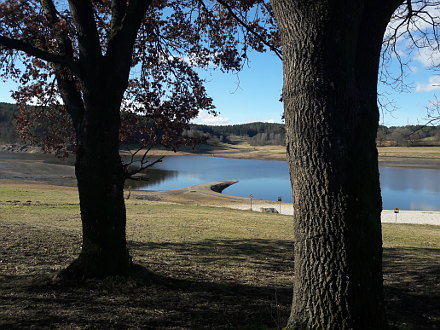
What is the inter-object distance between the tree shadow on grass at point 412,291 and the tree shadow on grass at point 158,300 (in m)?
1.41

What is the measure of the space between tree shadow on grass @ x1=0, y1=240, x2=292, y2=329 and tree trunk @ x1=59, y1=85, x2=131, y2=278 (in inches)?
9.4

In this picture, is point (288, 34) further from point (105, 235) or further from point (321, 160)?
point (105, 235)

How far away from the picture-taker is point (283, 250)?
9406mm

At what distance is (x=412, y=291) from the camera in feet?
Answer: 18.7

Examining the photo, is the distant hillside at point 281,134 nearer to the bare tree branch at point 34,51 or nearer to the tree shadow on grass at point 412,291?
the tree shadow on grass at point 412,291

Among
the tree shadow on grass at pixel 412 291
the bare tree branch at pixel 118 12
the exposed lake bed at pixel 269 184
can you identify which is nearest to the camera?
the tree shadow on grass at pixel 412 291

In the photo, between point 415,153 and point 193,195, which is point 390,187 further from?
point 415,153

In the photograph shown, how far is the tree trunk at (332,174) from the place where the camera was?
9.73 feet

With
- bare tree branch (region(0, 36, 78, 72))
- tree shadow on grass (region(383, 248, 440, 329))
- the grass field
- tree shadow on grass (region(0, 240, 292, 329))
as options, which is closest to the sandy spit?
tree shadow on grass (region(383, 248, 440, 329))

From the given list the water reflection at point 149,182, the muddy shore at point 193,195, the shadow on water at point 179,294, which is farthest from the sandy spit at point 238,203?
the shadow on water at point 179,294

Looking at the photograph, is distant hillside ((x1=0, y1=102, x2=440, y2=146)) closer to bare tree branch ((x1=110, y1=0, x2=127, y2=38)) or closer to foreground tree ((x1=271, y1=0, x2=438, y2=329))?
foreground tree ((x1=271, y1=0, x2=438, y2=329))

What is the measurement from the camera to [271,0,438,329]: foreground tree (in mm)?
2967

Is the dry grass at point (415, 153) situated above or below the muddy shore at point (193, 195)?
above

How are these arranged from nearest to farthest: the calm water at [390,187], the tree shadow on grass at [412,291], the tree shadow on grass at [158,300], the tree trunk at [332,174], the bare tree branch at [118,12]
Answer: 1. the tree trunk at [332,174]
2. the tree shadow on grass at [158,300]
3. the tree shadow on grass at [412,291]
4. the bare tree branch at [118,12]
5. the calm water at [390,187]
